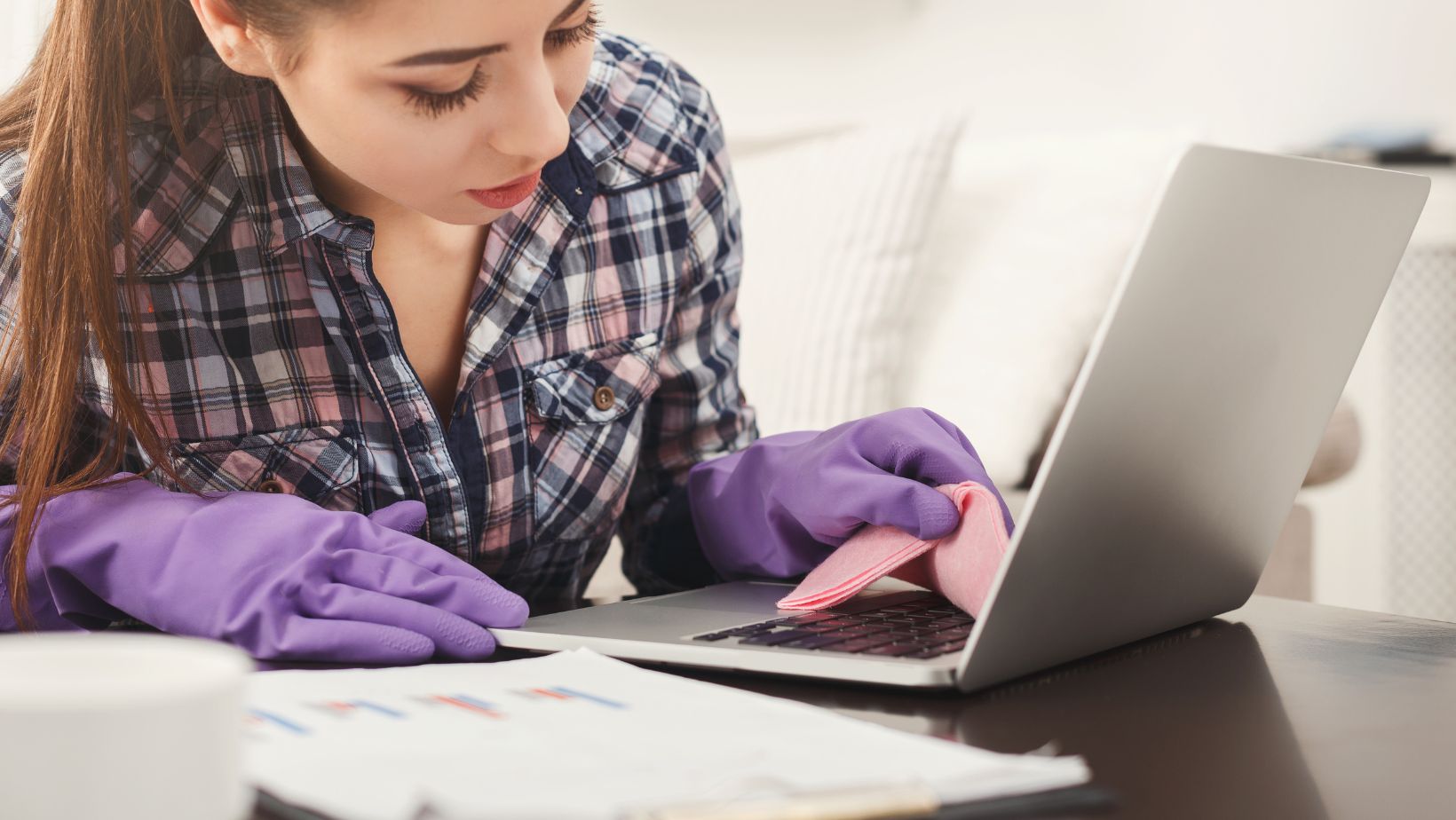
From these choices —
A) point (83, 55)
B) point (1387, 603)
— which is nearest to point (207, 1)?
point (83, 55)

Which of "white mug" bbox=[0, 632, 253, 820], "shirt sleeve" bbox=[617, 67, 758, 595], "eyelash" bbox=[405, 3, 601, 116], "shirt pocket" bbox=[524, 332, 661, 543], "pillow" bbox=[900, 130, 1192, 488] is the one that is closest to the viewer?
"white mug" bbox=[0, 632, 253, 820]

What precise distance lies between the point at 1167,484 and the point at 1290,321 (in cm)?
10

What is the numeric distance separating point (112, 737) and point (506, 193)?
50cm

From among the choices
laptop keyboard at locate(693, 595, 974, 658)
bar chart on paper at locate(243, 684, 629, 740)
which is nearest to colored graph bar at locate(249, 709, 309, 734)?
bar chart on paper at locate(243, 684, 629, 740)

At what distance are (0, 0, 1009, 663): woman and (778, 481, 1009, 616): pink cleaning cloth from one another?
14 millimetres

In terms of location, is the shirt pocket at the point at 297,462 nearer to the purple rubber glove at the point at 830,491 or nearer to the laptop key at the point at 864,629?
the purple rubber glove at the point at 830,491

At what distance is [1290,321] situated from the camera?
0.62 metres

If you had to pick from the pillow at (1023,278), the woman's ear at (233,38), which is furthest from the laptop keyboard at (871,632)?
the pillow at (1023,278)

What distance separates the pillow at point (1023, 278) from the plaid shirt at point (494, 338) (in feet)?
1.70

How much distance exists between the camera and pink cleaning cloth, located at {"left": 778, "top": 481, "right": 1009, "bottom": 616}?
642 millimetres

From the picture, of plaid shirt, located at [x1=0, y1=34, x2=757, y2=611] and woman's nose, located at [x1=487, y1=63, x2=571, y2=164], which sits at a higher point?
woman's nose, located at [x1=487, y1=63, x2=571, y2=164]

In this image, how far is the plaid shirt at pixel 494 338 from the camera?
0.80 meters

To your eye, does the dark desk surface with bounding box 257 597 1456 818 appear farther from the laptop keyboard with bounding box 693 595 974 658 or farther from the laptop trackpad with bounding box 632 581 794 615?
the laptop trackpad with bounding box 632 581 794 615

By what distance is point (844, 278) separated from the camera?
64.6 inches
